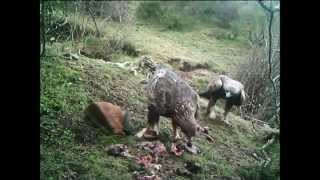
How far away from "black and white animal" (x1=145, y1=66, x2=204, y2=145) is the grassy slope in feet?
0.11

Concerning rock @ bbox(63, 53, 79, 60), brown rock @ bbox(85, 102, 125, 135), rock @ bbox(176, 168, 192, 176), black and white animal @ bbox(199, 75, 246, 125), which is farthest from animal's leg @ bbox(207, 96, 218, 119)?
rock @ bbox(63, 53, 79, 60)

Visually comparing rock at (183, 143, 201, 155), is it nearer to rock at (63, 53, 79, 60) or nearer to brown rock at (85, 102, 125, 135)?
brown rock at (85, 102, 125, 135)

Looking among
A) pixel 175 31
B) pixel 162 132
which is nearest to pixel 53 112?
pixel 162 132

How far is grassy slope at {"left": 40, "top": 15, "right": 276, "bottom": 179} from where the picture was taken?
2068mm

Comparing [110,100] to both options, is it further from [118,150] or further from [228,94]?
[228,94]

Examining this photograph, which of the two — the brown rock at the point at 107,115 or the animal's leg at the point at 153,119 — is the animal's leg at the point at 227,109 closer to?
the animal's leg at the point at 153,119

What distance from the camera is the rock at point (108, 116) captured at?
214 centimetres

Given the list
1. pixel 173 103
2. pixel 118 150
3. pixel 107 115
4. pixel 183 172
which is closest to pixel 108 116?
pixel 107 115

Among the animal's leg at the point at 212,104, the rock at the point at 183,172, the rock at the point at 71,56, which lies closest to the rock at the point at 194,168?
the rock at the point at 183,172

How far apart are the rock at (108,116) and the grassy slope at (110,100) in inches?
1.2

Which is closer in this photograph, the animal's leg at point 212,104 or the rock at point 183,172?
the rock at point 183,172

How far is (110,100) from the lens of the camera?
2.19 metres
